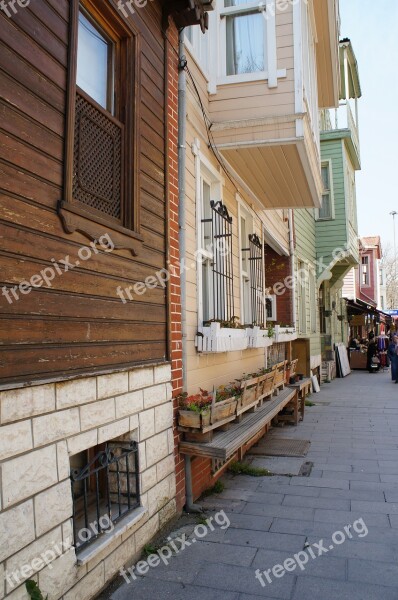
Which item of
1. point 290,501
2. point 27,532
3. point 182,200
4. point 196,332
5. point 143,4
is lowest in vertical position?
point 290,501

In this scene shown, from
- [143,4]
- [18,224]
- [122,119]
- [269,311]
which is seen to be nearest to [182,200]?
[122,119]

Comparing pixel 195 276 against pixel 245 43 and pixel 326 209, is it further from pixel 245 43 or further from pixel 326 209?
pixel 326 209

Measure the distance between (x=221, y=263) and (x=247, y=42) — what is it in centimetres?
268

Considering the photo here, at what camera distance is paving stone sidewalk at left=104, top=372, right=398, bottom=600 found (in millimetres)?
3199

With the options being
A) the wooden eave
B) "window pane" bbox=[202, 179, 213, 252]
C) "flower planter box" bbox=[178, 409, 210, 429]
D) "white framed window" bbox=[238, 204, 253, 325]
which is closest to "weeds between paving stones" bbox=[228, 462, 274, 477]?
"flower planter box" bbox=[178, 409, 210, 429]

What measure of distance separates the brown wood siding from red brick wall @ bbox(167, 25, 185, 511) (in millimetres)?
843

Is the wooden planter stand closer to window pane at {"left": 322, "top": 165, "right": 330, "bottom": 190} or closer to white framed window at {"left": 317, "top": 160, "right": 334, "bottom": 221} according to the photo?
white framed window at {"left": 317, "top": 160, "right": 334, "bottom": 221}

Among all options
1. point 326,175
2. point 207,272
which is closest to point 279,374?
point 207,272

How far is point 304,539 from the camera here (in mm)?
3957

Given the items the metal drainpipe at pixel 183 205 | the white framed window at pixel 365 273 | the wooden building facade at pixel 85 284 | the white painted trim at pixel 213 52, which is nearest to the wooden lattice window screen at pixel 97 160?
the wooden building facade at pixel 85 284

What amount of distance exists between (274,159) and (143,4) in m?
2.50

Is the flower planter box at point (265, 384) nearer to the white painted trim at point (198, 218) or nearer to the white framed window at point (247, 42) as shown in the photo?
the white painted trim at point (198, 218)

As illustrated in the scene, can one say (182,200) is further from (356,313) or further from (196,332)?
(356,313)

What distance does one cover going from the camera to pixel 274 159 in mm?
6039
